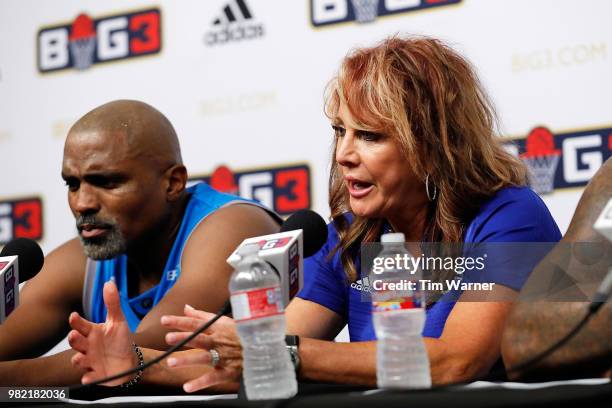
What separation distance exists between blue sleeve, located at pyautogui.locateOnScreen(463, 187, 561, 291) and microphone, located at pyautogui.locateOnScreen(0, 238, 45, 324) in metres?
0.71

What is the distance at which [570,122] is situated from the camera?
212cm

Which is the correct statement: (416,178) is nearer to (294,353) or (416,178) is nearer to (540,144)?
(294,353)

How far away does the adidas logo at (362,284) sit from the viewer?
1.71m

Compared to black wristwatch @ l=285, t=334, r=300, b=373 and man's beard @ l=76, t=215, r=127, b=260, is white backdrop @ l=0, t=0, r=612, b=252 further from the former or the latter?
black wristwatch @ l=285, t=334, r=300, b=373

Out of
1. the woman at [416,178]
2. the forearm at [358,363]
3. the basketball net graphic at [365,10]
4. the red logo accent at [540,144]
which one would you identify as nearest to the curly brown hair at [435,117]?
the woman at [416,178]

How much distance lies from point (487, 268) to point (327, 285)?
0.36 m

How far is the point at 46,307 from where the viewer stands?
2.25 metres

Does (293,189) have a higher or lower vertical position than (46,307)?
higher

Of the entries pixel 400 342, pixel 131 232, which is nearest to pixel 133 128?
pixel 131 232

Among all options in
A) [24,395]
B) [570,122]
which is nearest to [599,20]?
[570,122]

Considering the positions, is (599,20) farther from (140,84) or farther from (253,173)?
(140,84)

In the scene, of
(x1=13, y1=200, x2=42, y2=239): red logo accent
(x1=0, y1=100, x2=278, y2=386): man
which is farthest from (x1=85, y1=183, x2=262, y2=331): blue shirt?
(x1=13, y1=200, x2=42, y2=239): red logo accent

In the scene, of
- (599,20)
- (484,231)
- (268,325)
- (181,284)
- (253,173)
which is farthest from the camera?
(253,173)

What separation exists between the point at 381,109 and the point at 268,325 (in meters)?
0.51
